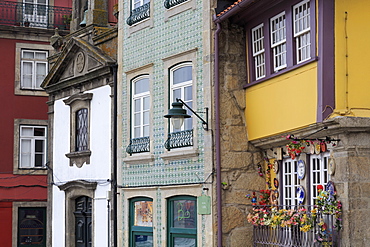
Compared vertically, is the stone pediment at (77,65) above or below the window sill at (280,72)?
above

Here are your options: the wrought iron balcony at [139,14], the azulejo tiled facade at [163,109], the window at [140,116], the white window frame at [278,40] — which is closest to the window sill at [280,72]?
the white window frame at [278,40]

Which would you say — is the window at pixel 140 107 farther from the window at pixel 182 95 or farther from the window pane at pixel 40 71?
the window pane at pixel 40 71

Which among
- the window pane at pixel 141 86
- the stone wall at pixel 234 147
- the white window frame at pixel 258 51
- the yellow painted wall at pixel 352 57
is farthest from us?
the window pane at pixel 141 86

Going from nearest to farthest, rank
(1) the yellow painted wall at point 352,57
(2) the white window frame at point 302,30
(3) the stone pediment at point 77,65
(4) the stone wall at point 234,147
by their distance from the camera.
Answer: (1) the yellow painted wall at point 352,57 < (2) the white window frame at point 302,30 < (4) the stone wall at point 234,147 < (3) the stone pediment at point 77,65

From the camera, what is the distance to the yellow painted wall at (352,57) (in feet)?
45.3

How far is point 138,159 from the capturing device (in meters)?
19.6

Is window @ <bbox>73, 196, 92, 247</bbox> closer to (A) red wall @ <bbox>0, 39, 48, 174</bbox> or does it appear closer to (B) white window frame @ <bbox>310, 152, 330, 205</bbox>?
(A) red wall @ <bbox>0, 39, 48, 174</bbox>

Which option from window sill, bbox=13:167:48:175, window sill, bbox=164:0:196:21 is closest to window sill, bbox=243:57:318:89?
window sill, bbox=164:0:196:21

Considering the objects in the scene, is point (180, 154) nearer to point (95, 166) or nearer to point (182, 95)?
point (182, 95)

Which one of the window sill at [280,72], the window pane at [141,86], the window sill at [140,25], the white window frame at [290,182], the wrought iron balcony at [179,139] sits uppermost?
the window sill at [140,25]

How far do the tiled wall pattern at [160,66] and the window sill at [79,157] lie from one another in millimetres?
2447

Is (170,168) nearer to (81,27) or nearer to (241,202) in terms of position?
(241,202)

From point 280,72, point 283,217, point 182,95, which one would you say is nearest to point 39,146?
point 182,95

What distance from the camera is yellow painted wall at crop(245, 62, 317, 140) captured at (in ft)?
47.2
